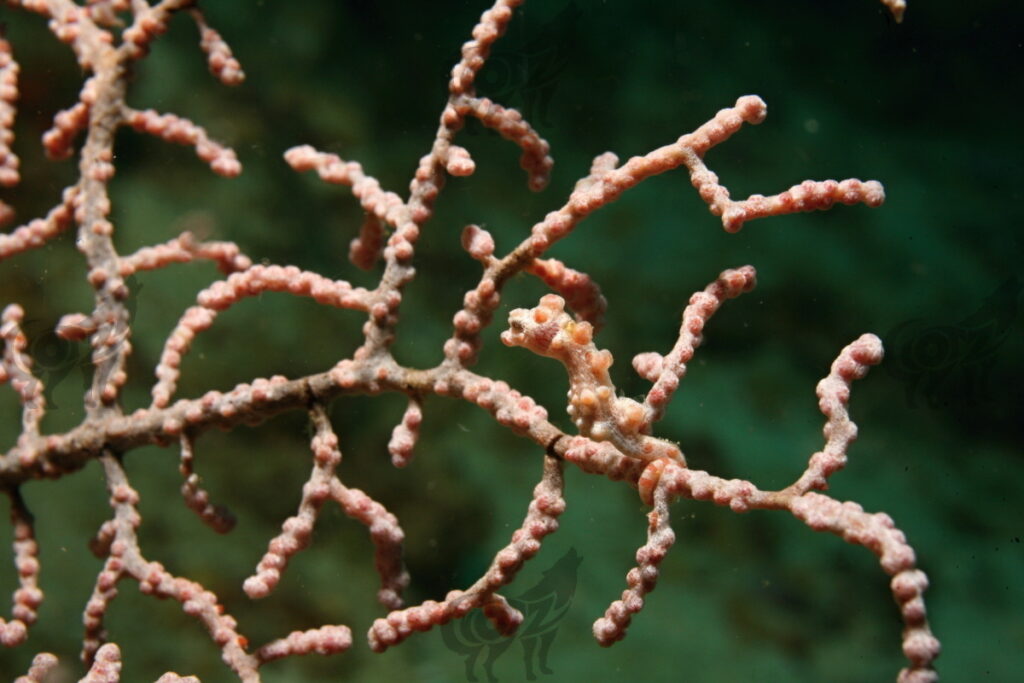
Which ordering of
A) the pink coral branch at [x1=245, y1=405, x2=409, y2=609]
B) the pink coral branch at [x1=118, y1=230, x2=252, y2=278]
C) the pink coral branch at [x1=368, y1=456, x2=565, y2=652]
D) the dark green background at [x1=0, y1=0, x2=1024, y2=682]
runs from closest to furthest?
the pink coral branch at [x1=368, y1=456, x2=565, y2=652]
the pink coral branch at [x1=245, y1=405, x2=409, y2=609]
the pink coral branch at [x1=118, y1=230, x2=252, y2=278]
the dark green background at [x1=0, y1=0, x2=1024, y2=682]

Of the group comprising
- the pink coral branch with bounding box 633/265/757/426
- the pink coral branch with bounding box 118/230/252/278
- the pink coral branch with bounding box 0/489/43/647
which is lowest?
the pink coral branch with bounding box 0/489/43/647

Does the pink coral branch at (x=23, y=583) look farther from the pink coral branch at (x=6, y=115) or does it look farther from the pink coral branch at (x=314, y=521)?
the pink coral branch at (x=6, y=115)

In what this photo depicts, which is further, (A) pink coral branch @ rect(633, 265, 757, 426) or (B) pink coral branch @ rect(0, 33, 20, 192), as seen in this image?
(B) pink coral branch @ rect(0, 33, 20, 192)

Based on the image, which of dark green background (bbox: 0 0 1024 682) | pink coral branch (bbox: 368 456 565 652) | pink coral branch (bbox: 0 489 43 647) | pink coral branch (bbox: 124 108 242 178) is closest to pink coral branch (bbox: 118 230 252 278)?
pink coral branch (bbox: 124 108 242 178)

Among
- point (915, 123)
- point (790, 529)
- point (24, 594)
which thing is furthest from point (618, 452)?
point (915, 123)

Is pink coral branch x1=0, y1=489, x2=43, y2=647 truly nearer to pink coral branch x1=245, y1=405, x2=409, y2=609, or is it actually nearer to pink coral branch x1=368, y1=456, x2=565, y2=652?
pink coral branch x1=245, y1=405, x2=409, y2=609

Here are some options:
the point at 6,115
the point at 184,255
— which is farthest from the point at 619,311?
the point at 6,115

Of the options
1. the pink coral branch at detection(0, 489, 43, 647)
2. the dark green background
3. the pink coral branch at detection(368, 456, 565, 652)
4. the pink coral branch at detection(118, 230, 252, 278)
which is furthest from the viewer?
the dark green background

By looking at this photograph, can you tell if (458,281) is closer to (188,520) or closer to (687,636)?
(188,520)

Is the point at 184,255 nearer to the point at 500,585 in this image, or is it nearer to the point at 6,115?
the point at 6,115
